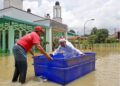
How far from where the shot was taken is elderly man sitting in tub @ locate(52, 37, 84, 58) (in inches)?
368

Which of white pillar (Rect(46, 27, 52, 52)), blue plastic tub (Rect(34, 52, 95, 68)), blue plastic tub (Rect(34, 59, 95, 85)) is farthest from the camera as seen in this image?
white pillar (Rect(46, 27, 52, 52))

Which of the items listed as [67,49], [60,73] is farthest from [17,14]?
[60,73]

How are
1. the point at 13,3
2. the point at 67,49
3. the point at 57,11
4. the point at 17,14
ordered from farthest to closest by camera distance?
the point at 57,11, the point at 13,3, the point at 17,14, the point at 67,49

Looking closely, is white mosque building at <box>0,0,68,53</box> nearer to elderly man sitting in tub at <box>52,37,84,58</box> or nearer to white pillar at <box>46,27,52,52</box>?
white pillar at <box>46,27,52,52</box>

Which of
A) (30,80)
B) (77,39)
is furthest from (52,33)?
Result: (30,80)

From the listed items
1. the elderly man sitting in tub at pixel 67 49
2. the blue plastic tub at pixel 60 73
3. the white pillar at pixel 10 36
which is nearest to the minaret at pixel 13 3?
the white pillar at pixel 10 36

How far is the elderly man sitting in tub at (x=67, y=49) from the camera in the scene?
9.35 m

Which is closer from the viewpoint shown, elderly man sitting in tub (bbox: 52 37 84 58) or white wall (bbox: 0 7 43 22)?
Result: elderly man sitting in tub (bbox: 52 37 84 58)

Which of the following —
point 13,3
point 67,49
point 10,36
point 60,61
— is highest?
point 13,3

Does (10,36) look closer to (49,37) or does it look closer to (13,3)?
(49,37)

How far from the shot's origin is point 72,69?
8258 millimetres

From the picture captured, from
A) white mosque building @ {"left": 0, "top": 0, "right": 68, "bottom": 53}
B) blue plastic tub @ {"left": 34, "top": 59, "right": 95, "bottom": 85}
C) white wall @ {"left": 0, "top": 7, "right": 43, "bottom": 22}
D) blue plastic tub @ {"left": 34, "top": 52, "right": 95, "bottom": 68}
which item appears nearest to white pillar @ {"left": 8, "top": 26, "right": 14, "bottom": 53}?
white mosque building @ {"left": 0, "top": 0, "right": 68, "bottom": 53}

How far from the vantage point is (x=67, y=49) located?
9.63 metres

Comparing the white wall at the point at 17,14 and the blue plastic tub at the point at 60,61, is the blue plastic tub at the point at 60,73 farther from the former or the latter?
the white wall at the point at 17,14
